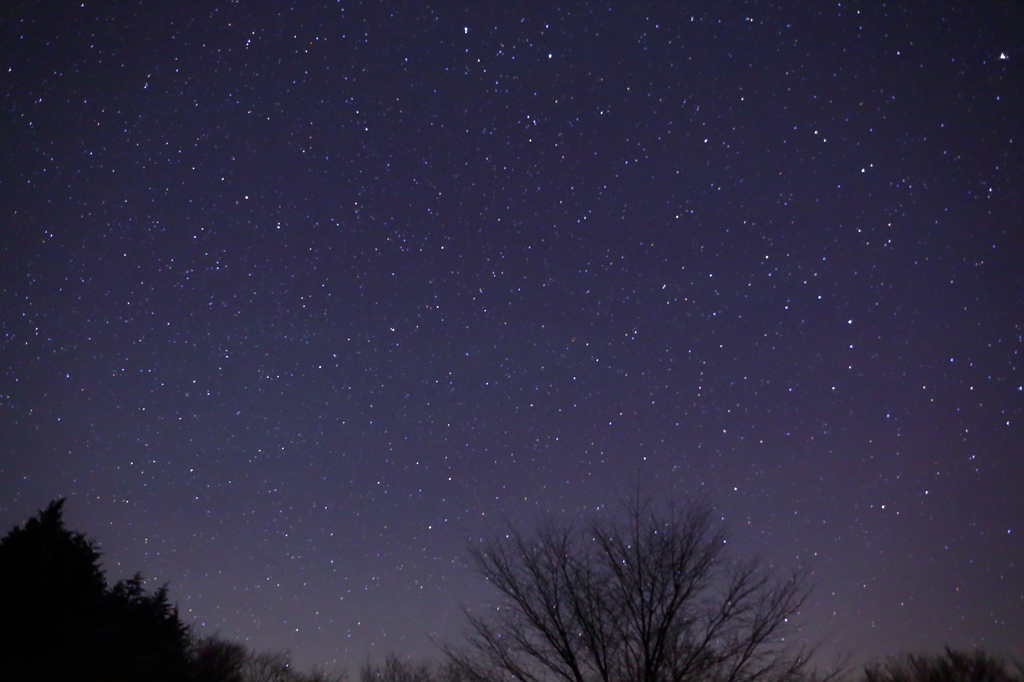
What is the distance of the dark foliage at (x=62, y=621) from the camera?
11758mm

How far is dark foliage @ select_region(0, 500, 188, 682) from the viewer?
11.8 meters

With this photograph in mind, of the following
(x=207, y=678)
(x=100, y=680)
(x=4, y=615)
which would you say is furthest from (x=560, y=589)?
(x=207, y=678)

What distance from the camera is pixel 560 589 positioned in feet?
33.4

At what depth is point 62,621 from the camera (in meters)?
14.1

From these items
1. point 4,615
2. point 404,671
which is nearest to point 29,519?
point 4,615

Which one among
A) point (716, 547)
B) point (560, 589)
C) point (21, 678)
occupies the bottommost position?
point (21, 678)

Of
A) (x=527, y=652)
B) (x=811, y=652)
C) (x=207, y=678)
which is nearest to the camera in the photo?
(x=811, y=652)

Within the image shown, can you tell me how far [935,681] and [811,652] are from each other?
19.6m

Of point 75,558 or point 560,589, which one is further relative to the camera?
point 75,558

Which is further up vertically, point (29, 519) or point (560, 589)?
point (29, 519)

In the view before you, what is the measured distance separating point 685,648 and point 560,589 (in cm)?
204

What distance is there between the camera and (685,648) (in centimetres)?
927

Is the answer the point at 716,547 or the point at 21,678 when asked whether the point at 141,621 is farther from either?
the point at 716,547

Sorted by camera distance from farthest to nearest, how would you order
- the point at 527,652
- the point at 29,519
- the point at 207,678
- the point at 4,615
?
the point at 207,678, the point at 29,519, the point at 4,615, the point at 527,652
